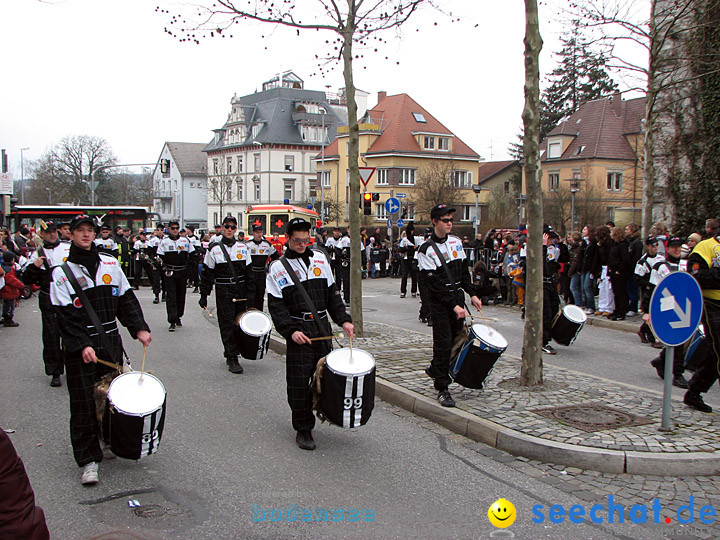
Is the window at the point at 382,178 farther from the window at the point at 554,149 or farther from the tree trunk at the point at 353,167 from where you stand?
the tree trunk at the point at 353,167

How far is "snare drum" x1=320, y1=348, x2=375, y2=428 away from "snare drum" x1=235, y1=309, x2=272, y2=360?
124 inches

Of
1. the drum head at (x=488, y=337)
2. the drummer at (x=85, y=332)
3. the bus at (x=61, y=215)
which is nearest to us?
the drummer at (x=85, y=332)

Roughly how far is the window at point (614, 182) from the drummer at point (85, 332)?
5430 cm

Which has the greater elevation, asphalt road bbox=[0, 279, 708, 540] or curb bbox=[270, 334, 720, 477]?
curb bbox=[270, 334, 720, 477]

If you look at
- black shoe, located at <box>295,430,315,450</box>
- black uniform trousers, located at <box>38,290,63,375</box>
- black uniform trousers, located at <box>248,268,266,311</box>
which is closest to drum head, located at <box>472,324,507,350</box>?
black shoe, located at <box>295,430,315,450</box>

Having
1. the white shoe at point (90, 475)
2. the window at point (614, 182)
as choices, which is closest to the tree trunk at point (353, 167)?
the white shoe at point (90, 475)

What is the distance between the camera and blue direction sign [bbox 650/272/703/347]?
5.68m

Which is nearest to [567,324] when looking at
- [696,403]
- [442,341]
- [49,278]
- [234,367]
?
[696,403]

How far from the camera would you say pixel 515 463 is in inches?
213

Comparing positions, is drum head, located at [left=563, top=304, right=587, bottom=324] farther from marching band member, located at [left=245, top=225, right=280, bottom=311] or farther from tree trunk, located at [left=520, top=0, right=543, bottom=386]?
marching band member, located at [left=245, top=225, right=280, bottom=311]

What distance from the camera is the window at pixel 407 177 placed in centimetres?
6055

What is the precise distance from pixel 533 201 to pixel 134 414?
475 centimetres

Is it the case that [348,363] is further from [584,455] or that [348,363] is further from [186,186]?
[186,186]

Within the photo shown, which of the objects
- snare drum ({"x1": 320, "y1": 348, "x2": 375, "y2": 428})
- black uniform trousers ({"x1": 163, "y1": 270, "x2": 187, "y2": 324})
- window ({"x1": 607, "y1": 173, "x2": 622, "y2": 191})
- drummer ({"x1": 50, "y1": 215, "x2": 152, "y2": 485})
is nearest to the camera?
drummer ({"x1": 50, "y1": 215, "x2": 152, "y2": 485})
